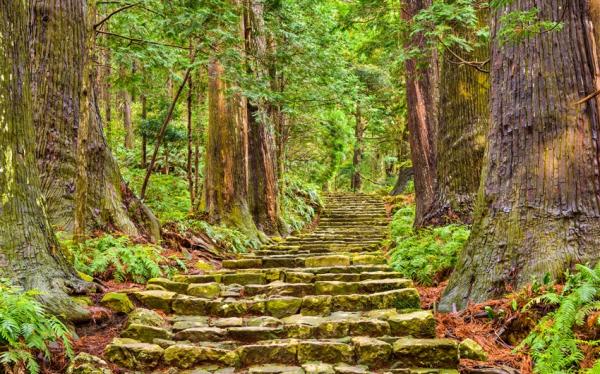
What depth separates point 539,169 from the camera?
15.1 feet

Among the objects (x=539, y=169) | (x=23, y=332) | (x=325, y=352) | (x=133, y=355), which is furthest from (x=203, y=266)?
(x=539, y=169)

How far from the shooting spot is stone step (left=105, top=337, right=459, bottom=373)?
12.5 ft

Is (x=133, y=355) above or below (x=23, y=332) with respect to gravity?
below

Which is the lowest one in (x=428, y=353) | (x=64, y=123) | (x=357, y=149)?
(x=428, y=353)

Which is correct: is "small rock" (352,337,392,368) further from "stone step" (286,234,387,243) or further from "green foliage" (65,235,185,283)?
"stone step" (286,234,387,243)

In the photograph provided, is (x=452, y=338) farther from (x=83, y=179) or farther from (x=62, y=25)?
(x=62, y=25)

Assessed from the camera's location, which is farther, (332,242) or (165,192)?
(165,192)

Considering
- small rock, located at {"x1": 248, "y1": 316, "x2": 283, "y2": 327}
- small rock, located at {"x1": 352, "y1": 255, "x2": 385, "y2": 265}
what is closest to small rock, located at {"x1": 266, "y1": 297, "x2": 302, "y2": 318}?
small rock, located at {"x1": 248, "y1": 316, "x2": 283, "y2": 327}

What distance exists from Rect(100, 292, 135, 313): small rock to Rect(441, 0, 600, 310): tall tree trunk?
10.6ft

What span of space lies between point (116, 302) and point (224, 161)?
21.4 feet

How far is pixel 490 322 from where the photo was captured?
4.21 m

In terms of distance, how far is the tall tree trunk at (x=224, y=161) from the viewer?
11.0 metres

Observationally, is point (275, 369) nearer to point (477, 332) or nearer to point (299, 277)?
point (477, 332)

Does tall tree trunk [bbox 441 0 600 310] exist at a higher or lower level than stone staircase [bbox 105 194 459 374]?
higher
